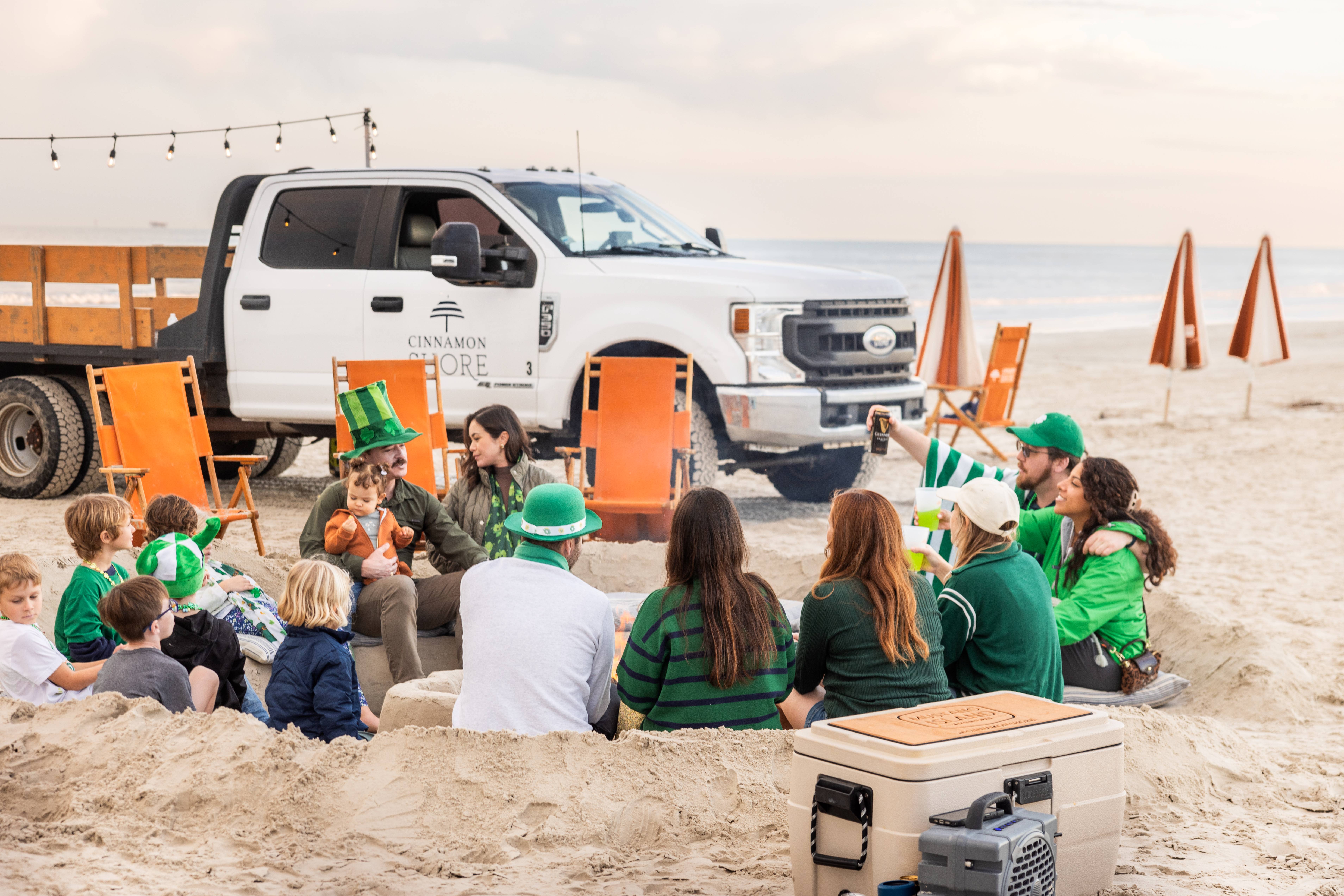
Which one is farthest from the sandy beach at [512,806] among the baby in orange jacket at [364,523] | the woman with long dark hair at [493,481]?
the woman with long dark hair at [493,481]

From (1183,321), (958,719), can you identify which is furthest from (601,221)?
(1183,321)

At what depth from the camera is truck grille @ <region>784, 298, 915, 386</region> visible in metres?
7.61

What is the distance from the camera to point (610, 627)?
11.9ft

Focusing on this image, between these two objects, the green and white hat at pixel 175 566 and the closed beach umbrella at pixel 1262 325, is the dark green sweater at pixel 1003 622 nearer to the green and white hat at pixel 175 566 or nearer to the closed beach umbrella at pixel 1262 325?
the green and white hat at pixel 175 566

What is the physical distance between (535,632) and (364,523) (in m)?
1.74

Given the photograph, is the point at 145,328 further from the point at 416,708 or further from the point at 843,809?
the point at 843,809

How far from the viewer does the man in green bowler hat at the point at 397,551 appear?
15.4 feet

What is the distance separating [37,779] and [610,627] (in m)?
1.74

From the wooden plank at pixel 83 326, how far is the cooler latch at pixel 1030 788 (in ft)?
23.9

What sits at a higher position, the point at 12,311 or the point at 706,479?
the point at 12,311

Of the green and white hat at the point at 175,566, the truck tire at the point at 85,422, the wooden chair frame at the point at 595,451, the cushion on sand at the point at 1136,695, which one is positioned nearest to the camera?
the green and white hat at the point at 175,566

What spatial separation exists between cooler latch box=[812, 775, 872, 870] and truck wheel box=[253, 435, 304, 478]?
8.04m

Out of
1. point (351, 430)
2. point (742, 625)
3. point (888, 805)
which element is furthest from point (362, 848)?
point (351, 430)

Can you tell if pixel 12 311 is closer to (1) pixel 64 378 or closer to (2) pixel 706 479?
(1) pixel 64 378
